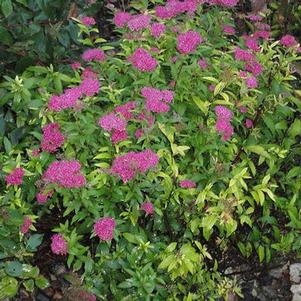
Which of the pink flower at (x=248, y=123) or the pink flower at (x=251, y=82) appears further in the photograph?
the pink flower at (x=248, y=123)

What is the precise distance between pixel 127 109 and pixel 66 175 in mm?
440

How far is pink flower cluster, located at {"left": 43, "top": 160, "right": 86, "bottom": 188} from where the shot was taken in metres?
1.97

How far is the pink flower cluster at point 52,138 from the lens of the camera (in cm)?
220

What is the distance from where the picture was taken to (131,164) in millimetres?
1990

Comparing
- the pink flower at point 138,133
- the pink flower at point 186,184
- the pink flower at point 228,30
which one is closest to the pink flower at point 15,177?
the pink flower at point 138,133

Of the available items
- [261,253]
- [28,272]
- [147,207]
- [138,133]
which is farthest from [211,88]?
[28,272]

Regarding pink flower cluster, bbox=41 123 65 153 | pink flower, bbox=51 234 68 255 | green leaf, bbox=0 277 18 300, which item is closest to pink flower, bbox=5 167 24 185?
pink flower cluster, bbox=41 123 65 153

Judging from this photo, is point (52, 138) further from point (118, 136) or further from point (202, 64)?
point (202, 64)

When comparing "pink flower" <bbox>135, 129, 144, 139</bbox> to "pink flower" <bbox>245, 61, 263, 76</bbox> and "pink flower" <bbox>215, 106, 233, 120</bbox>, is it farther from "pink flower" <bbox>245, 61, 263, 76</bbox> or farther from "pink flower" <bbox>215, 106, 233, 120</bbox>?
"pink flower" <bbox>245, 61, 263, 76</bbox>

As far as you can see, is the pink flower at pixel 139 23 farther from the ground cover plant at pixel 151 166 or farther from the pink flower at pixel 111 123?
the pink flower at pixel 111 123

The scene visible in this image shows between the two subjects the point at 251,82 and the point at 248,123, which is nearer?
the point at 251,82

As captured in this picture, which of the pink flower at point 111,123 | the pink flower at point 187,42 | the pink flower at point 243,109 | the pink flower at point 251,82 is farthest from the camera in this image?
the pink flower at point 243,109

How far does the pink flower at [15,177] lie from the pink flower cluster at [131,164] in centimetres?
40

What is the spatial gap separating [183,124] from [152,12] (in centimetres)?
88
